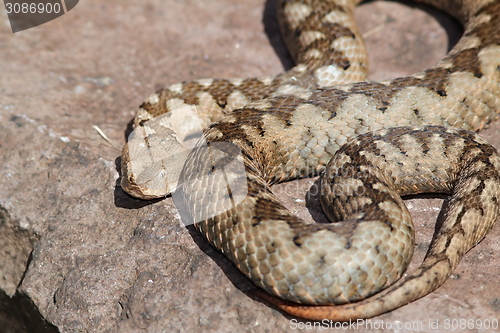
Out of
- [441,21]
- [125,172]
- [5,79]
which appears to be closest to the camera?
[125,172]

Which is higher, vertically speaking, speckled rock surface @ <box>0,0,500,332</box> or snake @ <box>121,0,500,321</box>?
snake @ <box>121,0,500,321</box>

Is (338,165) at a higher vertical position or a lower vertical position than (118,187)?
higher

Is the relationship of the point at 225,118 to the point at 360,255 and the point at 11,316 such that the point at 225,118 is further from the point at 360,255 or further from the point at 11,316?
the point at 11,316

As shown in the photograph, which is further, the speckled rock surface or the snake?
the speckled rock surface

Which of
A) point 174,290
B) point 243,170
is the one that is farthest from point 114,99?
point 174,290

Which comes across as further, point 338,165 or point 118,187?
point 118,187
